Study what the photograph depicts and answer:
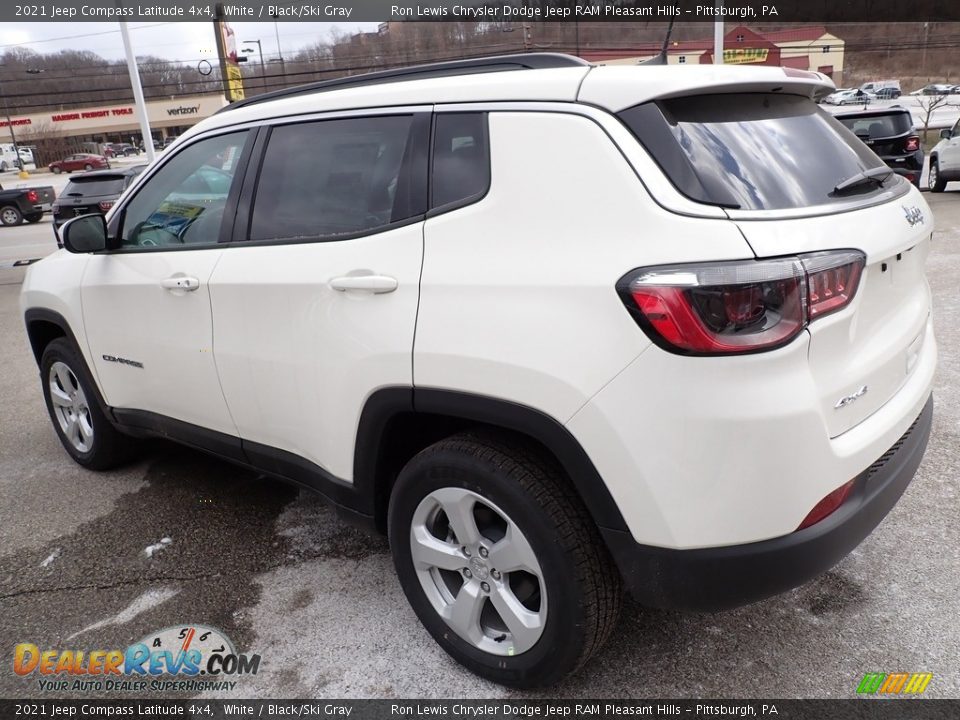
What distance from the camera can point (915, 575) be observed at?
8.85ft

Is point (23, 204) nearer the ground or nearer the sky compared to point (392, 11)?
nearer the ground

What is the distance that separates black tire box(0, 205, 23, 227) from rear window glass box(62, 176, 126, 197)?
30.5ft

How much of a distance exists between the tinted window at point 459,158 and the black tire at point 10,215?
2553cm

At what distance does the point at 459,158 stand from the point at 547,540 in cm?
114

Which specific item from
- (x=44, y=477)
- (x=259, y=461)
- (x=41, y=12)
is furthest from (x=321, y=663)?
(x=41, y=12)

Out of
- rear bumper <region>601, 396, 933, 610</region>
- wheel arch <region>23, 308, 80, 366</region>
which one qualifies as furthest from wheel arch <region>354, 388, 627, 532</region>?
wheel arch <region>23, 308, 80, 366</region>

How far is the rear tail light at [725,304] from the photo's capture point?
5.53 ft

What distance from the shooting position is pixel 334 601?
2807 millimetres

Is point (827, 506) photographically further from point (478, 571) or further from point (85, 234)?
point (85, 234)

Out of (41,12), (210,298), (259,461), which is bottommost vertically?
(259,461)

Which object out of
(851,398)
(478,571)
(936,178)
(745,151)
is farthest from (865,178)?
(936,178)

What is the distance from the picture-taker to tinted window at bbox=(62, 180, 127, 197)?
50.6 feet

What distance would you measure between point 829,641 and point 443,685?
4.19ft

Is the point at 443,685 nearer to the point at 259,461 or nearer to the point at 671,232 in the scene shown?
the point at 259,461
